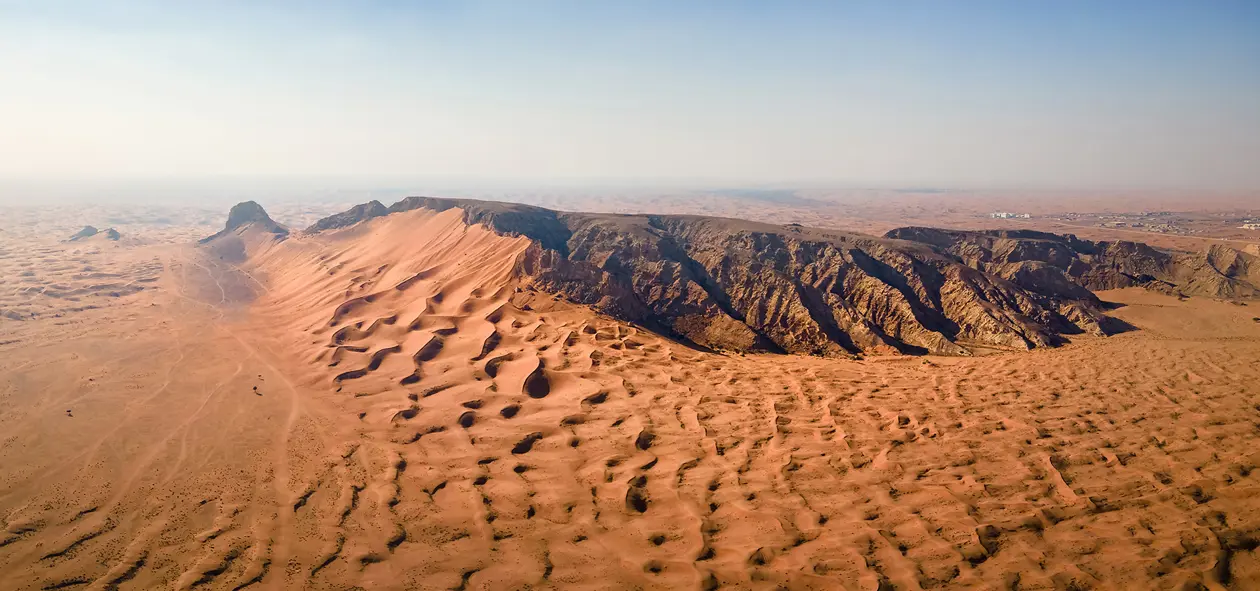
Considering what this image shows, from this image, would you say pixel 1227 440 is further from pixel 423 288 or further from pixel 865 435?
pixel 423 288

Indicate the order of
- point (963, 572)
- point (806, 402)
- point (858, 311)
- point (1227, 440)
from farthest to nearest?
point (858, 311), point (806, 402), point (1227, 440), point (963, 572)

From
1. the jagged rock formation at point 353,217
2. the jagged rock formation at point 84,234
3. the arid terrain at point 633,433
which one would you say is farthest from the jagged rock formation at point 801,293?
the jagged rock formation at point 84,234

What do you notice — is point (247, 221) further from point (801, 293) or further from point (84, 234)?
point (801, 293)

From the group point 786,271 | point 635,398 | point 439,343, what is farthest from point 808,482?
point 786,271

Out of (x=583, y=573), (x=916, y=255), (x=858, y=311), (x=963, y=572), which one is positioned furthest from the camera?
(x=916, y=255)

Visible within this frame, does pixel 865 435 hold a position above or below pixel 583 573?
above
